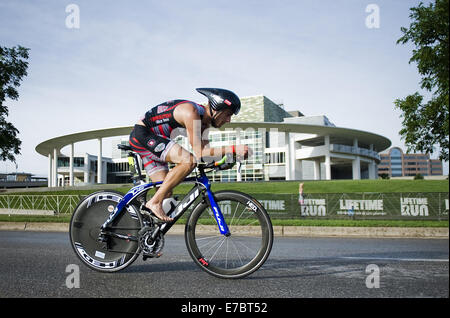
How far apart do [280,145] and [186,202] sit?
70644 mm

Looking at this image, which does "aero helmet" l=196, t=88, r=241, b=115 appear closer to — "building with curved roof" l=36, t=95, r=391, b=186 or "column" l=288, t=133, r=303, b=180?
"building with curved roof" l=36, t=95, r=391, b=186

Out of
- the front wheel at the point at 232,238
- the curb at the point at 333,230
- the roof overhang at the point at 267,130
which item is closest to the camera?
the front wheel at the point at 232,238

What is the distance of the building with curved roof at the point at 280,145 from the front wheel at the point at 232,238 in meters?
49.2

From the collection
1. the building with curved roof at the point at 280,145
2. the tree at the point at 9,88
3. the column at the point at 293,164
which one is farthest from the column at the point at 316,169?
the tree at the point at 9,88

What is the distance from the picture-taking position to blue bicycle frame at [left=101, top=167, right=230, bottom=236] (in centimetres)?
299

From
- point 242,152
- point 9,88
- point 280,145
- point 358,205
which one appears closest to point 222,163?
point 242,152

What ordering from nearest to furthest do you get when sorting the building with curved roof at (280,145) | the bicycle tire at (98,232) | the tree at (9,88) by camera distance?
the bicycle tire at (98,232)
the tree at (9,88)
the building with curved roof at (280,145)

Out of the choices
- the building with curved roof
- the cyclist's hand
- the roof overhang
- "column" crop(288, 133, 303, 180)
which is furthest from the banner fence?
"column" crop(288, 133, 303, 180)

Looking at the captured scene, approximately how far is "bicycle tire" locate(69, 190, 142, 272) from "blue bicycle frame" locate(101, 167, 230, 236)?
0.06 meters

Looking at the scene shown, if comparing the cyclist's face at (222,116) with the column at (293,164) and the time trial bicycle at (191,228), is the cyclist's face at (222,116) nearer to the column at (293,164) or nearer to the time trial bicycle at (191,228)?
the time trial bicycle at (191,228)

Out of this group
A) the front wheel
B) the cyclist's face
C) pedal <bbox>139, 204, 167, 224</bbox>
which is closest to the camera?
the front wheel

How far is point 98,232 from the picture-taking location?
338 cm

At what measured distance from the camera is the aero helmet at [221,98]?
2.89m
